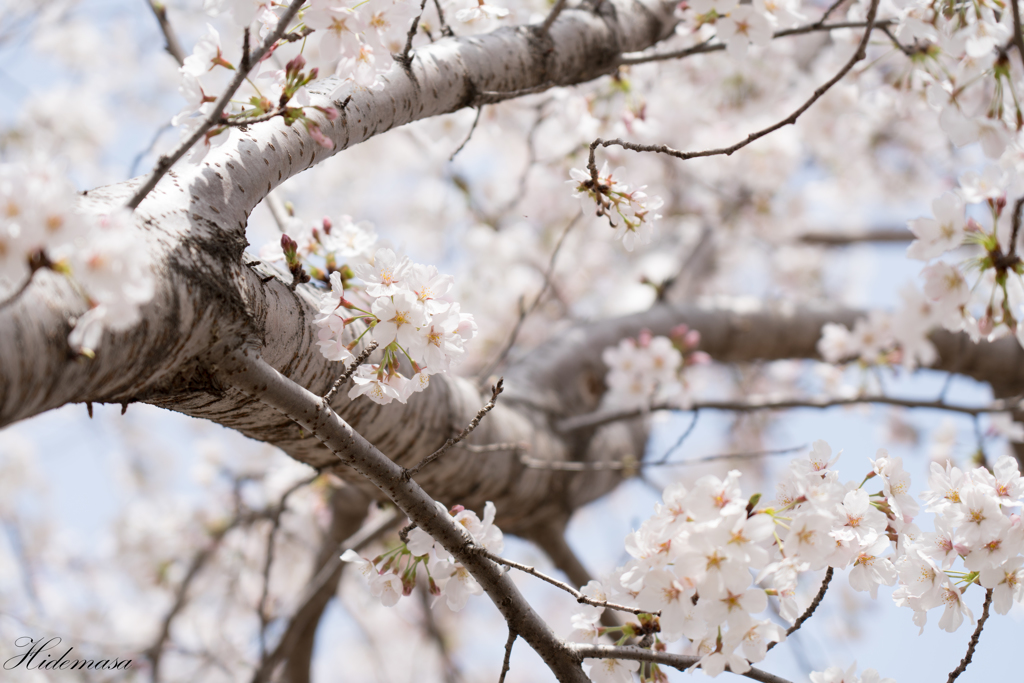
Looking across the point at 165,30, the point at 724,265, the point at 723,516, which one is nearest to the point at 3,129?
the point at 165,30

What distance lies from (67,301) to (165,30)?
136cm

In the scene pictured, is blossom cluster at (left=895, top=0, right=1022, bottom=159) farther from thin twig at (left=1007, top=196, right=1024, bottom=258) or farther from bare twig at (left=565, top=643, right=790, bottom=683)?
bare twig at (left=565, top=643, right=790, bottom=683)

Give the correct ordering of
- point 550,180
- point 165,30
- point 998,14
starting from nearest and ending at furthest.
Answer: point 998,14 < point 165,30 < point 550,180

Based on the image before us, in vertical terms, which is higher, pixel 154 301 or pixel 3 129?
pixel 3 129

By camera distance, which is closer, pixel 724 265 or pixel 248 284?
pixel 248 284

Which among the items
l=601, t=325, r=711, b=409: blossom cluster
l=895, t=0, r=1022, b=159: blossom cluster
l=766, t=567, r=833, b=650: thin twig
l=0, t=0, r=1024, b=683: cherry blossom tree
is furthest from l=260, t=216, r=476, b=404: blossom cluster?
l=601, t=325, r=711, b=409: blossom cluster

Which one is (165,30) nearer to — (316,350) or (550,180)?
(316,350)

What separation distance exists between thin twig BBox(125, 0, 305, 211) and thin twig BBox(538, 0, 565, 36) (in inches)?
30.4

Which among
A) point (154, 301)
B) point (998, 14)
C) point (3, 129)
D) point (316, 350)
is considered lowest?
point (316, 350)

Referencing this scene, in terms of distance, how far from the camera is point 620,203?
110 cm

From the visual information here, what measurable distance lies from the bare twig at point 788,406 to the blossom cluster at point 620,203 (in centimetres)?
85

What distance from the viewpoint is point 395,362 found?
0.99m

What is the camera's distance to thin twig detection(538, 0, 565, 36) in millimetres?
1363

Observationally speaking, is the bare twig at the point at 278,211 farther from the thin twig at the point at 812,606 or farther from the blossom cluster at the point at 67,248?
the thin twig at the point at 812,606
